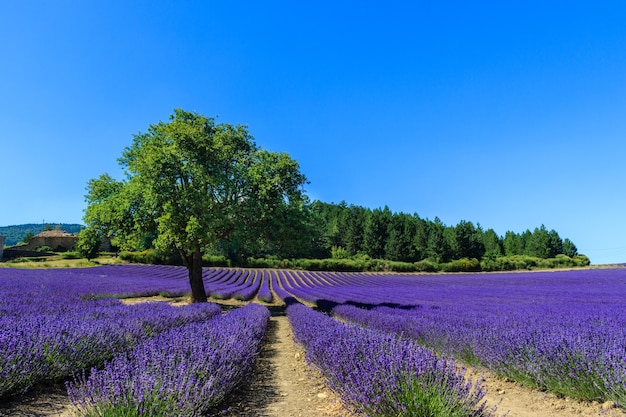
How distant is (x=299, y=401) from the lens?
3930 millimetres

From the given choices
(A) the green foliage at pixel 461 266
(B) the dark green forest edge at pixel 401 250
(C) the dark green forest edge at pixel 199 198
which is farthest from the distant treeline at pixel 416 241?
(C) the dark green forest edge at pixel 199 198

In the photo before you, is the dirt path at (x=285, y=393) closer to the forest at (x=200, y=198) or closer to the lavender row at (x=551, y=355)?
the lavender row at (x=551, y=355)

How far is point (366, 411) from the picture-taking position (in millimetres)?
2781

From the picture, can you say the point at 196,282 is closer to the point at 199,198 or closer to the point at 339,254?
the point at 199,198

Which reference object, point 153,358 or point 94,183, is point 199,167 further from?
point 153,358

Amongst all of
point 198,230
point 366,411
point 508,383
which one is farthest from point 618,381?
point 198,230

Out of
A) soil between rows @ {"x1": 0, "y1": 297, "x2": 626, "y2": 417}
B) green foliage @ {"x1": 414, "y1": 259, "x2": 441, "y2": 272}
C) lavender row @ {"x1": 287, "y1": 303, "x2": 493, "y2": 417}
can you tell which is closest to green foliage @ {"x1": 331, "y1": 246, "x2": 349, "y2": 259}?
green foliage @ {"x1": 414, "y1": 259, "x2": 441, "y2": 272}

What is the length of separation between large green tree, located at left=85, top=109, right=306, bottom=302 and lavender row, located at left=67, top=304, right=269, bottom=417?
886 centimetres

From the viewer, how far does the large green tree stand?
43.5ft

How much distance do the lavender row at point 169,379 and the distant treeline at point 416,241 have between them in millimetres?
58374

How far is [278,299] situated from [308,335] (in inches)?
636

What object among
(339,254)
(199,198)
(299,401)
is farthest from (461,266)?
(299,401)

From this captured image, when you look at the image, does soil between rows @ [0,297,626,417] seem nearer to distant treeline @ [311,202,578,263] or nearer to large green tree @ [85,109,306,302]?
large green tree @ [85,109,306,302]

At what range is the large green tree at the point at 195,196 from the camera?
43.5ft
